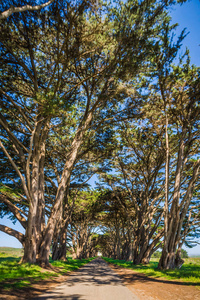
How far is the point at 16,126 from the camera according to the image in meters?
11.3

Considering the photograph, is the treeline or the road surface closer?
the road surface

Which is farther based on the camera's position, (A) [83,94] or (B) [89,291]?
(A) [83,94]

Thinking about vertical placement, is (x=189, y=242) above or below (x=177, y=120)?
below

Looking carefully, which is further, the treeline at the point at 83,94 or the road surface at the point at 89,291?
the treeline at the point at 83,94

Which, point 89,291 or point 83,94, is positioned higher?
point 83,94

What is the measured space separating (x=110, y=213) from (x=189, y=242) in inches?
441

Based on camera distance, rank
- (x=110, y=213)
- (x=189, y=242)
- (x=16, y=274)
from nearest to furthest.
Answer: (x=16, y=274), (x=189, y=242), (x=110, y=213)

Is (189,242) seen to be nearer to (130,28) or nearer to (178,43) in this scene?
(178,43)

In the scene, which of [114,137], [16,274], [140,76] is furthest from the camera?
[114,137]

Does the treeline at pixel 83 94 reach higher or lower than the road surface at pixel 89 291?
higher

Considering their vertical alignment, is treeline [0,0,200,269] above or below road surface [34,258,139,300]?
above

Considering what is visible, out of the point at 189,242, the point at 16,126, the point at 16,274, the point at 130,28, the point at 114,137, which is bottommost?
the point at 16,274

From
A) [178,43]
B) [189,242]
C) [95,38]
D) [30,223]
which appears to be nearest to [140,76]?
[178,43]

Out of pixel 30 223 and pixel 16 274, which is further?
pixel 30 223
